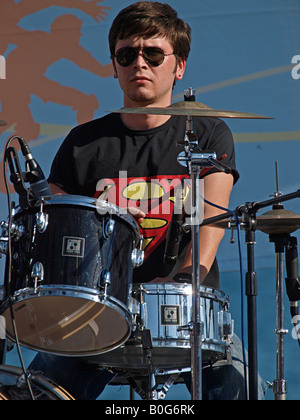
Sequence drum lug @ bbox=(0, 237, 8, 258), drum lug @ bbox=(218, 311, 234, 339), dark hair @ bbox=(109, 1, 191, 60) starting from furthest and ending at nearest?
1. dark hair @ bbox=(109, 1, 191, 60)
2. drum lug @ bbox=(218, 311, 234, 339)
3. drum lug @ bbox=(0, 237, 8, 258)

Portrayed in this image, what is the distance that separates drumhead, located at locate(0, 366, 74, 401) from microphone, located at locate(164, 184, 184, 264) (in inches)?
22.4

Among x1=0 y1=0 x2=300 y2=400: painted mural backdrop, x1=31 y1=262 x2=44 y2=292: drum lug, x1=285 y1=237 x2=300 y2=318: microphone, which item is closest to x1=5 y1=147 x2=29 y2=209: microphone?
x1=31 y1=262 x2=44 y2=292: drum lug

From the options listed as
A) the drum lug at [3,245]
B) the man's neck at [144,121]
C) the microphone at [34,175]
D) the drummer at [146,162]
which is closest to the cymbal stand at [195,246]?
the drummer at [146,162]

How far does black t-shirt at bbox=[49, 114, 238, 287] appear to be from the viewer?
259 centimetres

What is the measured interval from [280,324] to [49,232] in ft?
3.17

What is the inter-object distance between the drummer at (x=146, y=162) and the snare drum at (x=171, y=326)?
130 millimetres

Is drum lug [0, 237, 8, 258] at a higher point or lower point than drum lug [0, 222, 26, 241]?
lower

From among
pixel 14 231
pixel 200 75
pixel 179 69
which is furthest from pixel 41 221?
pixel 200 75

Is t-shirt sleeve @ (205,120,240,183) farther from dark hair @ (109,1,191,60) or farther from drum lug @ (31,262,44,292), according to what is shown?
drum lug @ (31,262,44,292)

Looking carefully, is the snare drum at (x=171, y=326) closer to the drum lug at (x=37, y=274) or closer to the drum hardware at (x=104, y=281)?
the drum hardware at (x=104, y=281)

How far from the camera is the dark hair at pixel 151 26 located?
2.72 m

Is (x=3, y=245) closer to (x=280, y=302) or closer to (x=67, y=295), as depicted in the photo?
(x=67, y=295)

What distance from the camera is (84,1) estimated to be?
3.80 meters
